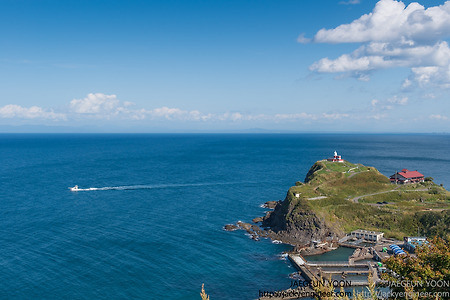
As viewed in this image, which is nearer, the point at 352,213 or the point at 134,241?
the point at 134,241

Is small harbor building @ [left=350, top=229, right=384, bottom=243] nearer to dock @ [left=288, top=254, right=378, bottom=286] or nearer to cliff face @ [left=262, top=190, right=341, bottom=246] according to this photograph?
cliff face @ [left=262, top=190, right=341, bottom=246]

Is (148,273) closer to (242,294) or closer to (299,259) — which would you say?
(242,294)

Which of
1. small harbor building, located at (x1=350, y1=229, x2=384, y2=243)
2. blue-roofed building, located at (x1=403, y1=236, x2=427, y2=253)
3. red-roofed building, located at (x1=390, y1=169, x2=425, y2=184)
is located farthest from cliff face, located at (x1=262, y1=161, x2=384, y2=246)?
red-roofed building, located at (x1=390, y1=169, x2=425, y2=184)

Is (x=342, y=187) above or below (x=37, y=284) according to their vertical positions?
above

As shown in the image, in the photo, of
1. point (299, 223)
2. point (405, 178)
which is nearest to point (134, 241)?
point (299, 223)

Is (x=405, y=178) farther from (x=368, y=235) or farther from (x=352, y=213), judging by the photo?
(x=368, y=235)

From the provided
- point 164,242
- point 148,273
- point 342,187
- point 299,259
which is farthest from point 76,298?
point 342,187
